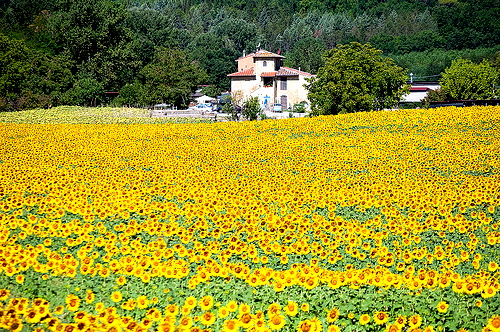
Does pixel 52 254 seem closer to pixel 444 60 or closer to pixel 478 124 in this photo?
pixel 478 124

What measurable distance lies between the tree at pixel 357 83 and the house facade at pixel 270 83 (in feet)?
91.0

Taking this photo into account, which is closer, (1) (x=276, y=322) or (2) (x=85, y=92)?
(1) (x=276, y=322)

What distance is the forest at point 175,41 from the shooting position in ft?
178

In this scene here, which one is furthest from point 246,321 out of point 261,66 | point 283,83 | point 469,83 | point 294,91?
point 261,66

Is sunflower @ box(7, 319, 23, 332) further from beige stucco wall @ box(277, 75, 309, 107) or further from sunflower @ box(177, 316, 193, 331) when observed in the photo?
beige stucco wall @ box(277, 75, 309, 107)

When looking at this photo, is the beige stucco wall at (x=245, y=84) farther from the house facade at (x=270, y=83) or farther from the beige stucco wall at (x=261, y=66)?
the beige stucco wall at (x=261, y=66)

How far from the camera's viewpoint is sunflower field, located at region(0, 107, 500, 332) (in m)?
5.41

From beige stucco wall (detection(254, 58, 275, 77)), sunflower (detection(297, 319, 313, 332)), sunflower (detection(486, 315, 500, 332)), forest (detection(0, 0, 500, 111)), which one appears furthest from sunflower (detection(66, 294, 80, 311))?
beige stucco wall (detection(254, 58, 275, 77))

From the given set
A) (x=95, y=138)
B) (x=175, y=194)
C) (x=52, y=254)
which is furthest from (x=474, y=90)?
(x=52, y=254)

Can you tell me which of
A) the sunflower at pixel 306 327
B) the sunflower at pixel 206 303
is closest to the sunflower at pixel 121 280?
the sunflower at pixel 206 303

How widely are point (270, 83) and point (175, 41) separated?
28.9 m

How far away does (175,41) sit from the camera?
90.6 metres

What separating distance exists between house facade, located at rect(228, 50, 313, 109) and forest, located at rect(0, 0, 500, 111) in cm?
719

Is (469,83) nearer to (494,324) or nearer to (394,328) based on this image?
(494,324)
